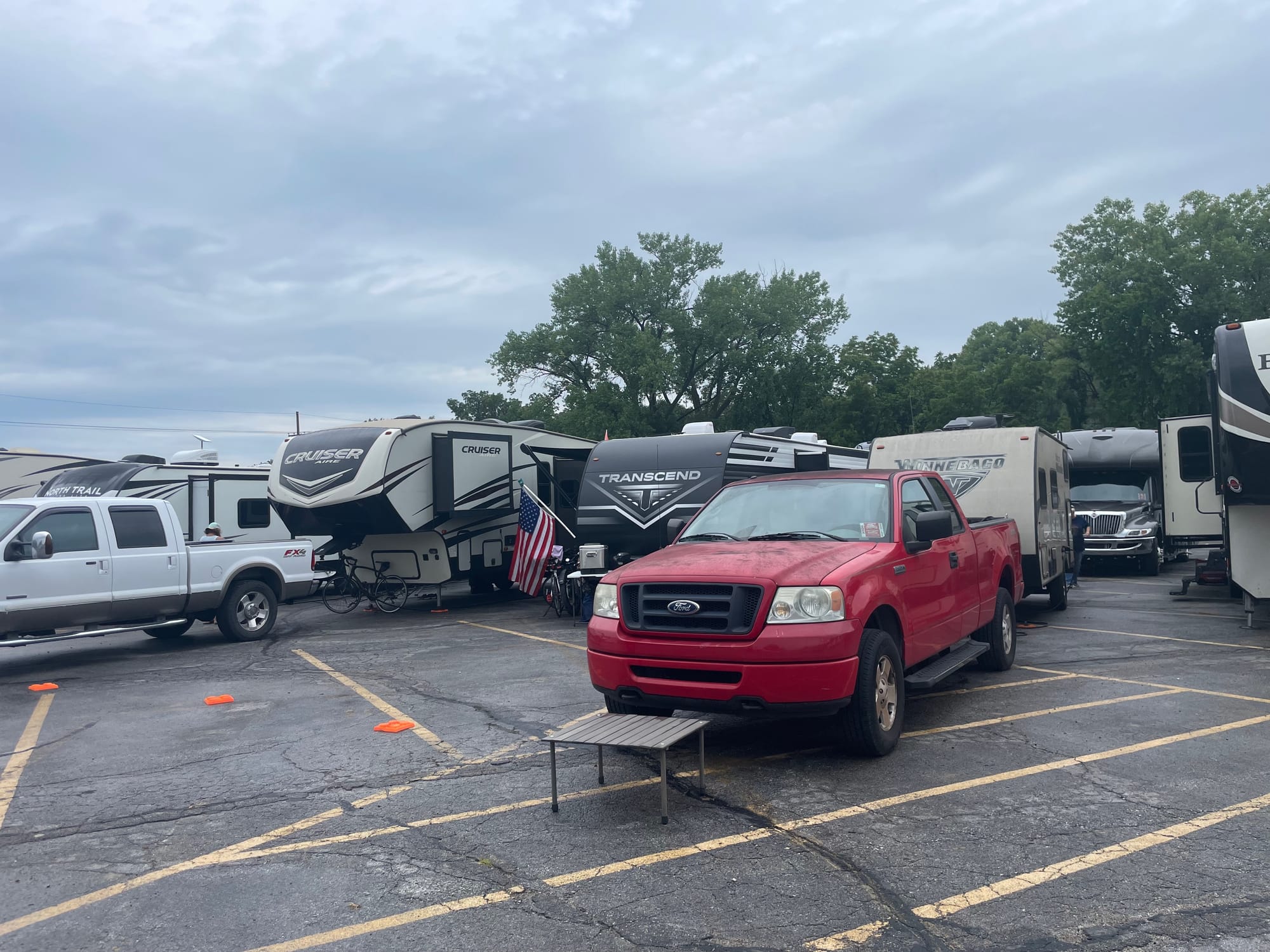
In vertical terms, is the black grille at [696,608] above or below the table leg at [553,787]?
above

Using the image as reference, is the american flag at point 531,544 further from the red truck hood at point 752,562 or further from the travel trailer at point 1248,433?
the travel trailer at point 1248,433

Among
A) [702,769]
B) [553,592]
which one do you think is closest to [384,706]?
[702,769]

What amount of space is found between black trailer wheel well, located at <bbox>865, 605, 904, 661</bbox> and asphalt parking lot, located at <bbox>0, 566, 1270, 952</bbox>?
68 cm

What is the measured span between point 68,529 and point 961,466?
1095 centimetres

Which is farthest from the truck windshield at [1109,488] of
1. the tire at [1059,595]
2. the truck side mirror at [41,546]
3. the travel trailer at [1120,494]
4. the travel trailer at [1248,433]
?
the truck side mirror at [41,546]

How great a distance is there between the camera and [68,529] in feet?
36.9

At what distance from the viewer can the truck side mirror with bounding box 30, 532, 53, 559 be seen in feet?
34.5

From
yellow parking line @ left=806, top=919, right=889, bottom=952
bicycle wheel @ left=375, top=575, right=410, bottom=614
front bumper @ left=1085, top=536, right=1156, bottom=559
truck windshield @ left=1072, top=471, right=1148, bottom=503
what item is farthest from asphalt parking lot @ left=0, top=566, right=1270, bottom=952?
truck windshield @ left=1072, top=471, right=1148, bottom=503

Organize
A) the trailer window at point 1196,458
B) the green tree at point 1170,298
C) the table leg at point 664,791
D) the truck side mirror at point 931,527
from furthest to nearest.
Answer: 1. the green tree at point 1170,298
2. the trailer window at point 1196,458
3. the truck side mirror at point 931,527
4. the table leg at point 664,791

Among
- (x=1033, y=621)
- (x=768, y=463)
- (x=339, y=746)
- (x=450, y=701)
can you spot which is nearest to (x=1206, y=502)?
(x=1033, y=621)

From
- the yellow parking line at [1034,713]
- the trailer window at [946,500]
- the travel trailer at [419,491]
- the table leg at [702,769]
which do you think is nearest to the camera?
the table leg at [702,769]

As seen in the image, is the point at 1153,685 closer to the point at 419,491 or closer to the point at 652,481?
the point at 652,481

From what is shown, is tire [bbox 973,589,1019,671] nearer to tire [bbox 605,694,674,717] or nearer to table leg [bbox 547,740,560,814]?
tire [bbox 605,694,674,717]

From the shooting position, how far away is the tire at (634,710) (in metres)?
6.36
